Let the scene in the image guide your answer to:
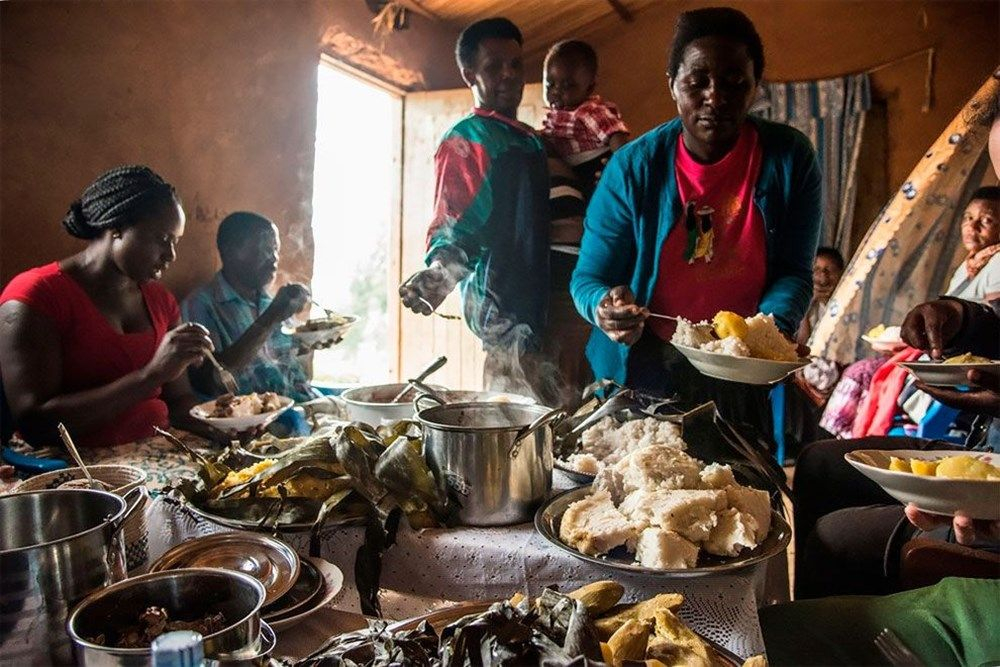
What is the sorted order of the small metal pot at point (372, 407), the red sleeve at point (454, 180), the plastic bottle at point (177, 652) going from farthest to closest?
the red sleeve at point (454, 180), the small metal pot at point (372, 407), the plastic bottle at point (177, 652)

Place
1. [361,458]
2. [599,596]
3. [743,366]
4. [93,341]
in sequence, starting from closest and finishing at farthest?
[599,596] → [361,458] → [743,366] → [93,341]

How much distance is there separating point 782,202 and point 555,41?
90 cm

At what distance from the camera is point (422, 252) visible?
213 centimetres

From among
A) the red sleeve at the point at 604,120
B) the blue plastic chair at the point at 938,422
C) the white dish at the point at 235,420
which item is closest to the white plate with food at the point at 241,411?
the white dish at the point at 235,420

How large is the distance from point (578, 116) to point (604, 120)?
0.31 ft

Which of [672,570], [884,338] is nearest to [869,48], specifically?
[884,338]

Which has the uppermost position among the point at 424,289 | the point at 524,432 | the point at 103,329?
the point at 424,289

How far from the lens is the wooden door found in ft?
6.95

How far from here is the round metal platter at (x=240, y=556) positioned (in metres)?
0.86

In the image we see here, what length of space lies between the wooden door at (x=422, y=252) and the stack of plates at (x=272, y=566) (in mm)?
1194

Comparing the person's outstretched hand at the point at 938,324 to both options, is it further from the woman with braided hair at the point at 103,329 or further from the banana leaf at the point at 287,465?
the woman with braided hair at the point at 103,329

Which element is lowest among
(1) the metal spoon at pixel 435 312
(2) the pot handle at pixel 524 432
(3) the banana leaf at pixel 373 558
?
(3) the banana leaf at pixel 373 558

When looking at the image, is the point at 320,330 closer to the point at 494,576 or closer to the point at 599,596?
the point at 494,576

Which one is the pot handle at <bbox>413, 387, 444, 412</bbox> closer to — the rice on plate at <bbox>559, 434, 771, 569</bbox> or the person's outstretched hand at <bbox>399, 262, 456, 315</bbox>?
the rice on plate at <bbox>559, 434, 771, 569</bbox>
